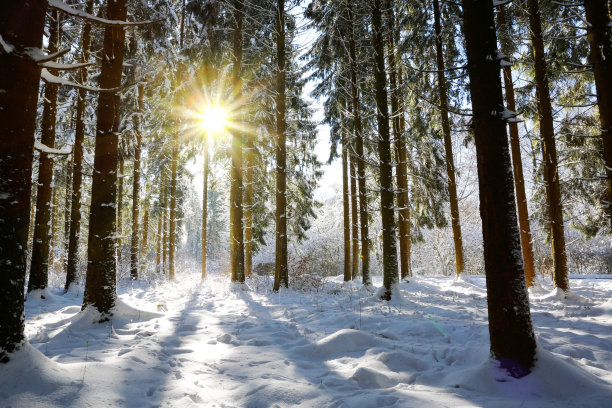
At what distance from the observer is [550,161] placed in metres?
9.45

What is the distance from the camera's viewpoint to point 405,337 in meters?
5.41

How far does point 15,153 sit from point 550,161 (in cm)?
1211

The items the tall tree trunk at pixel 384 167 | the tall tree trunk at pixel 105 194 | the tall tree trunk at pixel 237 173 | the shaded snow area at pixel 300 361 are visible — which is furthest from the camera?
the tall tree trunk at pixel 237 173

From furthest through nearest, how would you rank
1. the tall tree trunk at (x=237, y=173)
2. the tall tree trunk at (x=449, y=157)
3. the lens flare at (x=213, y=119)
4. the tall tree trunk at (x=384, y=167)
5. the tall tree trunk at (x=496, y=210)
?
the lens flare at (x=213, y=119)
the tall tree trunk at (x=449, y=157)
the tall tree trunk at (x=237, y=173)
the tall tree trunk at (x=384, y=167)
the tall tree trunk at (x=496, y=210)

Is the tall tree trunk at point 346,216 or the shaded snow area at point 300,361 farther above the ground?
the tall tree trunk at point 346,216

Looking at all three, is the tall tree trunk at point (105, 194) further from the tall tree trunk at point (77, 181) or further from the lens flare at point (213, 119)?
the lens flare at point (213, 119)

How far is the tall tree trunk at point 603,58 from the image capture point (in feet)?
23.0

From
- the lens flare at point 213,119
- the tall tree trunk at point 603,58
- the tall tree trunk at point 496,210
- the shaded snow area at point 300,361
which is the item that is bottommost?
the shaded snow area at point 300,361

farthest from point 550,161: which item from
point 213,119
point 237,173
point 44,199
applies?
point 44,199

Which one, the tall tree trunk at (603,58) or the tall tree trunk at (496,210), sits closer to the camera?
the tall tree trunk at (496,210)

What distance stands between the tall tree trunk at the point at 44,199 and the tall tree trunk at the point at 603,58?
14131mm

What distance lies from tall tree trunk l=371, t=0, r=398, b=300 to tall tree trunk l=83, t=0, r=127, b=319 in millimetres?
6959

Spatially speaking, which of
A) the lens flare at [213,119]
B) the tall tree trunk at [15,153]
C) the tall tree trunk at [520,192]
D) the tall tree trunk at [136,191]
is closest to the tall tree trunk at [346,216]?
the lens flare at [213,119]

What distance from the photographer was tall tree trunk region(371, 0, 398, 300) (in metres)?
9.40
